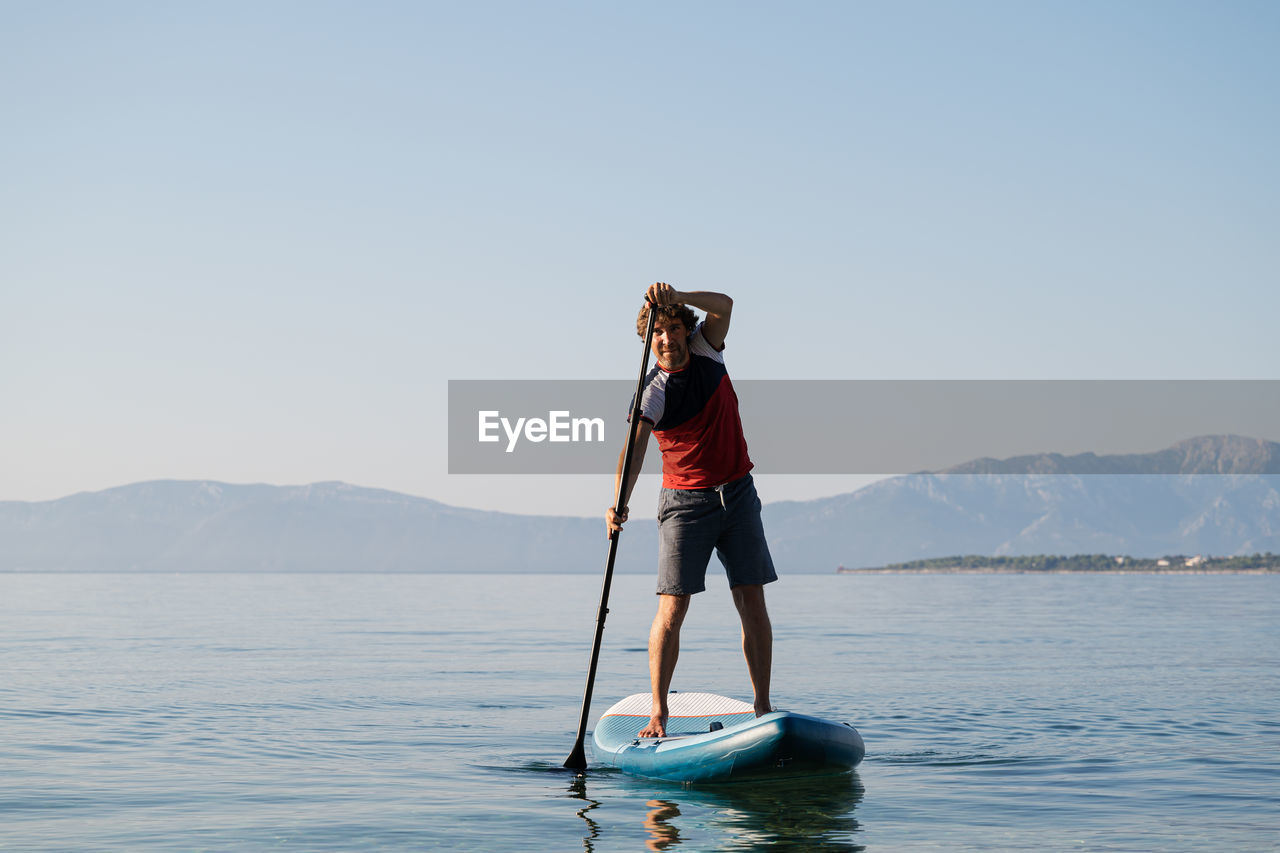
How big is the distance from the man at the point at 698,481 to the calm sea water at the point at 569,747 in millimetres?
943

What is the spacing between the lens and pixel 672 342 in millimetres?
6926

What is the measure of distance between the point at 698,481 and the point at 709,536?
1.08 feet

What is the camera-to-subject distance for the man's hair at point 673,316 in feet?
22.6

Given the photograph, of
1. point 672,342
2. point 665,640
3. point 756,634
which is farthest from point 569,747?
point 672,342

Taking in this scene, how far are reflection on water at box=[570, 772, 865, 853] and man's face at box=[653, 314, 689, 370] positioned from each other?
2.41 meters

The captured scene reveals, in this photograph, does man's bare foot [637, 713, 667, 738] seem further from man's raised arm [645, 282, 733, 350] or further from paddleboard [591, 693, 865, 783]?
man's raised arm [645, 282, 733, 350]

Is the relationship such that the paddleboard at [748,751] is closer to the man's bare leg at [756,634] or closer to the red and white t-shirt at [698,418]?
the man's bare leg at [756,634]

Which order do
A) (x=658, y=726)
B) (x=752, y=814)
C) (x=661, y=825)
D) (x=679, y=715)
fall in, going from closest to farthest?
1. (x=661, y=825)
2. (x=752, y=814)
3. (x=658, y=726)
4. (x=679, y=715)

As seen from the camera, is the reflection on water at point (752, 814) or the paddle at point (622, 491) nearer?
the reflection on water at point (752, 814)

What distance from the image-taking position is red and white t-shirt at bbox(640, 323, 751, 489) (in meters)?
6.95

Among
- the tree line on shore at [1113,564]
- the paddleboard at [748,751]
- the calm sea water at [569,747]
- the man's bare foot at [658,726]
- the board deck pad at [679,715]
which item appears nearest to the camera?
the calm sea water at [569,747]

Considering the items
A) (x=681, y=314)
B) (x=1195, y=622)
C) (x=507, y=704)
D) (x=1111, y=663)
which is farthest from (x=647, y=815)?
(x=1195, y=622)

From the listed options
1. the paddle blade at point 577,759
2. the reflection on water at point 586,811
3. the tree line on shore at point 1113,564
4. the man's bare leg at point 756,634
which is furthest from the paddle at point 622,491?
the tree line on shore at point 1113,564

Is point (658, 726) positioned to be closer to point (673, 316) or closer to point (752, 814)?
point (752, 814)
